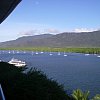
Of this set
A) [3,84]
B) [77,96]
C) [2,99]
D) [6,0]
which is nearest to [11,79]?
[3,84]

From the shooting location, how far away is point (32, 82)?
11.9m

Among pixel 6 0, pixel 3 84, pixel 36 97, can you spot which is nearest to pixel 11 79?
pixel 3 84

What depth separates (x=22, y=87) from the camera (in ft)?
35.7

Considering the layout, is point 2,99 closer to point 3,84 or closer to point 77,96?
point 3,84

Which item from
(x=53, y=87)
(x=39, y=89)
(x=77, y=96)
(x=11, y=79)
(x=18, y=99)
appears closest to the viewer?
(x=18, y=99)

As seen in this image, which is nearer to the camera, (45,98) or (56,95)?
(45,98)

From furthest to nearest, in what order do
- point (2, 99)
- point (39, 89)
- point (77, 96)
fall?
point (77, 96) → point (39, 89) → point (2, 99)

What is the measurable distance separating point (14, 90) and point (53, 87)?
2.95m

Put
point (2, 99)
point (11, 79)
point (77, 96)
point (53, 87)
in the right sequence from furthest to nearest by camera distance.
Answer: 1. point (77, 96)
2. point (53, 87)
3. point (11, 79)
4. point (2, 99)

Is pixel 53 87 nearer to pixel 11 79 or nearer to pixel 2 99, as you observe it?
pixel 11 79

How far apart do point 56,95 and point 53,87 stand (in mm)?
1099

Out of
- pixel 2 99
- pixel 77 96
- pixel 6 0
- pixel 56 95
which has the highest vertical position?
pixel 6 0

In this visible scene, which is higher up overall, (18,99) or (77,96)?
(18,99)

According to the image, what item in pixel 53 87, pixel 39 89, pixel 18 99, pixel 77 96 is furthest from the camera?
pixel 77 96
